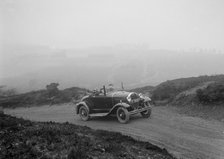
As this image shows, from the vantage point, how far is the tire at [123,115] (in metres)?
13.2

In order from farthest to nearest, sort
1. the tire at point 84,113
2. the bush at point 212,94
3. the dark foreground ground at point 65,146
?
the bush at point 212,94 → the tire at point 84,113 → the dark foreground ground at point 65,146

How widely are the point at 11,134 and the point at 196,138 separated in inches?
300

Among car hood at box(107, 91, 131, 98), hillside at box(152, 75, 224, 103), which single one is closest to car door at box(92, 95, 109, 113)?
car hood at box(107, 91, 131, 98)

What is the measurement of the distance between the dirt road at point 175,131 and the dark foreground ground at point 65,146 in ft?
4.06

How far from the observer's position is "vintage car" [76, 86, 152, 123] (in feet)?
44.2

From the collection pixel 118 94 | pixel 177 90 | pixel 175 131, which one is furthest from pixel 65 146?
pixel 177 90

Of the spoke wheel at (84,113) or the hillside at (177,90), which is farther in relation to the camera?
the hillside at (177,90)

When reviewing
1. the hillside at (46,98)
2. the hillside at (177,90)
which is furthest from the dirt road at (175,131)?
the hillside at (46,98)

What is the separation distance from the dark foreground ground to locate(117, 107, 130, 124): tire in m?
3.18

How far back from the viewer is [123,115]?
13.5 metres

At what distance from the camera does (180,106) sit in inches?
661

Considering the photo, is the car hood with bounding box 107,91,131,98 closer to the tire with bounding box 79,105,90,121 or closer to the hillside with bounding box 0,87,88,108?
the tire with bounding box 79,105,90,121

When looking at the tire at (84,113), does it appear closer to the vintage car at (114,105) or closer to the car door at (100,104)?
the vintage car at (114,105)

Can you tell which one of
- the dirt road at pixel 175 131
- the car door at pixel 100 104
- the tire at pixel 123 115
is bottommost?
the dirt road at pixel 175 131
